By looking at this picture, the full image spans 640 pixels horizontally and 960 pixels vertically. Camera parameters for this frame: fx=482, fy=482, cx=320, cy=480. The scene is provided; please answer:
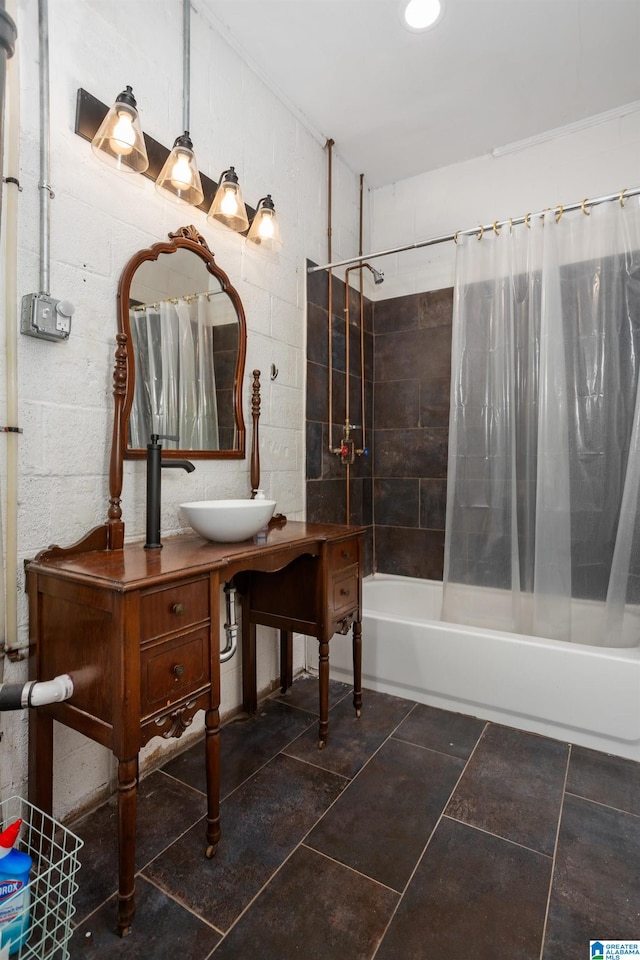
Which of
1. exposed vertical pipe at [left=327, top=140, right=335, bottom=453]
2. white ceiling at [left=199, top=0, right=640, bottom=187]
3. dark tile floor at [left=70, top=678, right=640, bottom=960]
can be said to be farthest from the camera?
exposed vertical pipe at [left=327, top=140, right=335, bottom=453]

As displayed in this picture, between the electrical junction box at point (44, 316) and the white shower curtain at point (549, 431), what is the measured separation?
165cm

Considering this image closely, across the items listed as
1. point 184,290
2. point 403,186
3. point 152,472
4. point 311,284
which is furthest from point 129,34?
point 403,186

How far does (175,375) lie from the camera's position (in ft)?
5.56

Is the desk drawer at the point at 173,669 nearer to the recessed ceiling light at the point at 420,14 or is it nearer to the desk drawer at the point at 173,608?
the desk drawer at the point at 173,608

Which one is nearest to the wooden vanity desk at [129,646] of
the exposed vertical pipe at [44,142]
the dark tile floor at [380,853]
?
the dark tile floor at [380,853]

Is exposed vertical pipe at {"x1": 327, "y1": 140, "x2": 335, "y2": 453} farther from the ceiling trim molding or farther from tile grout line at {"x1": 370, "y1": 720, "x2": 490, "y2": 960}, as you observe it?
tile grout line at {"x1": 370, "y1": 720, "x2": 490, "y2": 960}

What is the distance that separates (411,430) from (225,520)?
167 cm

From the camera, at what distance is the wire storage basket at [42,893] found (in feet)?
3.16

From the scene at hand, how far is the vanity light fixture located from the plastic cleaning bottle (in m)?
1.78

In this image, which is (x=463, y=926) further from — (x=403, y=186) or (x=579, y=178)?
(x=403, y=186)

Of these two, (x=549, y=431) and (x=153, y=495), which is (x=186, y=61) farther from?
(x=549, y=431)

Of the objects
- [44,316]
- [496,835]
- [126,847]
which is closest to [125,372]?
[44,316]

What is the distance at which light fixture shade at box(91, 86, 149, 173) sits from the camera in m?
1.34

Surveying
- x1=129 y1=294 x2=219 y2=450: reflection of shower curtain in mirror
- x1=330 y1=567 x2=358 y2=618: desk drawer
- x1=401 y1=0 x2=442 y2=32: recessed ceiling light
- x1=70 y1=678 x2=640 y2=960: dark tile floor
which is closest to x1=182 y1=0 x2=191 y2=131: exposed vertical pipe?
x1=129 y1=294 x2=219 y2=450: reflection of shower curtain in mirror
